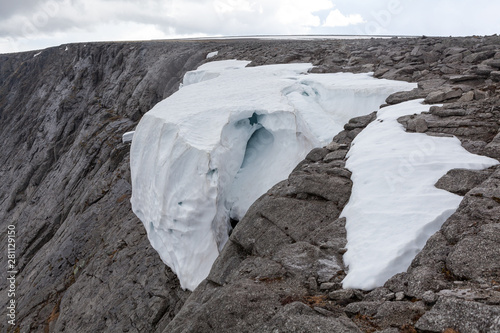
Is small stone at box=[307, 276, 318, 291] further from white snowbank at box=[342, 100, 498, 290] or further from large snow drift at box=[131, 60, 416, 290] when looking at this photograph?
large snow drift at box=[131, 60, 416, 290]

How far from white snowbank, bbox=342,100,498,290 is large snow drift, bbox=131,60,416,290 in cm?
300

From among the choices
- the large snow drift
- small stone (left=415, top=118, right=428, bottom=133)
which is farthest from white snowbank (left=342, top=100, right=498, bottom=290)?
the large snow drift

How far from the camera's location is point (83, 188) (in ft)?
78.4

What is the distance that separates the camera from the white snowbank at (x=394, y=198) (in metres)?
5.80

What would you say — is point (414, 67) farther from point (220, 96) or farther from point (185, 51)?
point (185, 51)

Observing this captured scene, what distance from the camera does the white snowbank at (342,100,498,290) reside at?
5.80 m

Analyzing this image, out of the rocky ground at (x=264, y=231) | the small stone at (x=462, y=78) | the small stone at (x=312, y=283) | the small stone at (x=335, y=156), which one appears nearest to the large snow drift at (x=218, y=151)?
the rocky ground at (x=264, y=231)

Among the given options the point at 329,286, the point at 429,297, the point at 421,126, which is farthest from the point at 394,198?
the point at 421,126

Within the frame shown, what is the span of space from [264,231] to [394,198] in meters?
2.84

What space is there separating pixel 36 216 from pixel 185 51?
17.7 metres

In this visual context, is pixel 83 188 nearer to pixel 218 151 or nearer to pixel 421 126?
pixel 218 151

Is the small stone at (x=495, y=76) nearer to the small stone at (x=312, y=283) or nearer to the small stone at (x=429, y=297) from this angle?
the small stone at (x=429, y=297)

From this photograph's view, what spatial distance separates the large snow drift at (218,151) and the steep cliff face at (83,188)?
176 centimetres

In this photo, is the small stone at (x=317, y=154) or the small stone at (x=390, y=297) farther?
the small stone at (x=317, y=154)
